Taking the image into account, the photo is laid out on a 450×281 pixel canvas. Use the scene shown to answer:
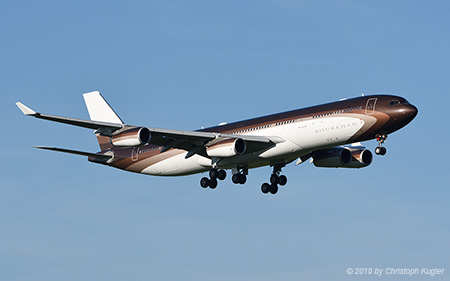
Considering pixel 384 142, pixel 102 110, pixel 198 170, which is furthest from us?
pixel 102 110

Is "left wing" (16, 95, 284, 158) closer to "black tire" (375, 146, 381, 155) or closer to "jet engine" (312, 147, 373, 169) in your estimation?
"black tire" (375, 146, 381, 155)

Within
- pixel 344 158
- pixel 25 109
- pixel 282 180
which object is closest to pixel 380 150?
pixel 344 158

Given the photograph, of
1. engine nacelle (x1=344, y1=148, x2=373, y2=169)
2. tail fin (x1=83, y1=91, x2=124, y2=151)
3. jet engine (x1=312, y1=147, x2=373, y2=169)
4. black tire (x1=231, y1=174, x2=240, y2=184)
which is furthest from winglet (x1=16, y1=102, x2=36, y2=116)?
engine nacelle (x1=344, y1=148, x2=373, y2=169)

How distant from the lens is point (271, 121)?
61.7m

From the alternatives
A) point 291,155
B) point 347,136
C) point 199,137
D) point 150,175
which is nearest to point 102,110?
point 150,175

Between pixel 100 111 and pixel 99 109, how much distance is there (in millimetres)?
247

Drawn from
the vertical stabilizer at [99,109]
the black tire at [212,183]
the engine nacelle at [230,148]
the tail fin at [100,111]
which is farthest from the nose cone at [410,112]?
the vertical stabilizer at [99,109]

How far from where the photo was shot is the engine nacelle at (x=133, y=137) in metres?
57.9

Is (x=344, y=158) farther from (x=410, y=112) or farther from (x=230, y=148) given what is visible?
(x=230, y=148)

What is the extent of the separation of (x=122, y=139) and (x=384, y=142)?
18255 mm

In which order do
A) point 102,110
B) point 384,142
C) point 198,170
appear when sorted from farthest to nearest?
point 102,110, point 198,170, point 384,142

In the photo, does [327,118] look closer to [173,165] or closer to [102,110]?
[173,165]

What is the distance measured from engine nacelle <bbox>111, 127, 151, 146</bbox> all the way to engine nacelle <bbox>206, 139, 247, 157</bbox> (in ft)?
18.0

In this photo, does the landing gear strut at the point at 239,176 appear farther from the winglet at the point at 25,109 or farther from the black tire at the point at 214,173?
the winglet at the point at 25,109
